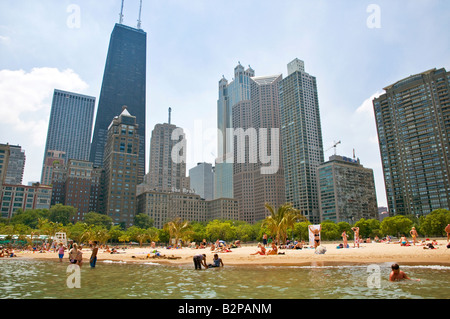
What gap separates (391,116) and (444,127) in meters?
29.5

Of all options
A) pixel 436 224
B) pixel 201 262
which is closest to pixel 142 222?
pixel 436 224

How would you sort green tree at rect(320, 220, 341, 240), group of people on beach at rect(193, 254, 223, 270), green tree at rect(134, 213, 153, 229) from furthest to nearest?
green tree at rect(134, 213, 153, 229) → green tree at rect(320, 220, 341, 240) → group of people on beach at rect(193, 254, 223, 270)

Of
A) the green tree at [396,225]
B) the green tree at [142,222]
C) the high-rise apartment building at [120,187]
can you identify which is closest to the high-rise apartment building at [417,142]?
the green tree at [396,225]

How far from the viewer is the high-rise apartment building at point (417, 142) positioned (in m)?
160

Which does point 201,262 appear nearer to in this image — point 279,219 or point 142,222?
point 279,219

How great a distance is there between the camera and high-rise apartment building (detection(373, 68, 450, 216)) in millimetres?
159750

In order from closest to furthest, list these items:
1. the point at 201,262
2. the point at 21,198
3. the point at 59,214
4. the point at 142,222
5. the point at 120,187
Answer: the point at 201,262
the point at 59,214
the point at 21,198
the point at 142,222
the point at 120,187

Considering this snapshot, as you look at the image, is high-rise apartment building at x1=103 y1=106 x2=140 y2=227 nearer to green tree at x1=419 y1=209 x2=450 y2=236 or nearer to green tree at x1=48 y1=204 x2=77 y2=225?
green tree at x1=48 y1=204 x2=77 y2=225

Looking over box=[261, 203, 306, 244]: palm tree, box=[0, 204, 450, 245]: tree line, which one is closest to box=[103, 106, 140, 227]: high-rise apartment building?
box=[0, 204, 450, 245]: tree line

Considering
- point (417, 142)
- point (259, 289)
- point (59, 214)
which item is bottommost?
point (259, 289)

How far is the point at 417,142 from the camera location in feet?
558

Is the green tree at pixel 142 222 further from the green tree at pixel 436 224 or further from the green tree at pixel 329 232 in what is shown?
the green tree at pixel 436 224
